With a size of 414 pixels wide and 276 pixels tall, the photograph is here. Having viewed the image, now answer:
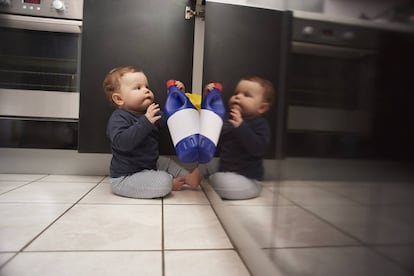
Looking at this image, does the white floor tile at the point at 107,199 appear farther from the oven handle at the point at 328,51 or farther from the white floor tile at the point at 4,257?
the oven handle at the point at 328,51

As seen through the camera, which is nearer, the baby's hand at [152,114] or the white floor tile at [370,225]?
the white floor tile at [370,225]

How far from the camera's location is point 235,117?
62 cm

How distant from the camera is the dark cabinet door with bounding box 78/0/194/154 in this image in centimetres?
123

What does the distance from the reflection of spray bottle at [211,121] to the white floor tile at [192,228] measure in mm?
165

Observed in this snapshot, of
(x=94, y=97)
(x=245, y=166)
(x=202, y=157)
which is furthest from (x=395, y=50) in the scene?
(x=94, y=97)

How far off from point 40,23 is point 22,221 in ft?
2.86

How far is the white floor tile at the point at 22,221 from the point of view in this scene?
649 millimetres

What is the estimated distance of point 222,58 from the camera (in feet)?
2.42

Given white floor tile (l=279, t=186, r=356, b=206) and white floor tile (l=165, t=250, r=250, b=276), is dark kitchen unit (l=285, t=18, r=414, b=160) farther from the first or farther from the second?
white floor tile (l=165, t=250, r=250, b=276)

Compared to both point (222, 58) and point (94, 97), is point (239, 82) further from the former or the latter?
point (94, 97)

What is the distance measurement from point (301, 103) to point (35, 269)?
0.53m

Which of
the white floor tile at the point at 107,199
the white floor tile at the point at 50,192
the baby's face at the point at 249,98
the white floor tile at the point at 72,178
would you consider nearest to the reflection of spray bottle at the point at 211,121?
the baby's face at the point at 249,98

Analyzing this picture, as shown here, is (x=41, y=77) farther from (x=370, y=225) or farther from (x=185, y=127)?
(x=370, y=225)

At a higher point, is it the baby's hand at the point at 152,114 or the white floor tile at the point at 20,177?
the baby's hand at the point at 152,114
